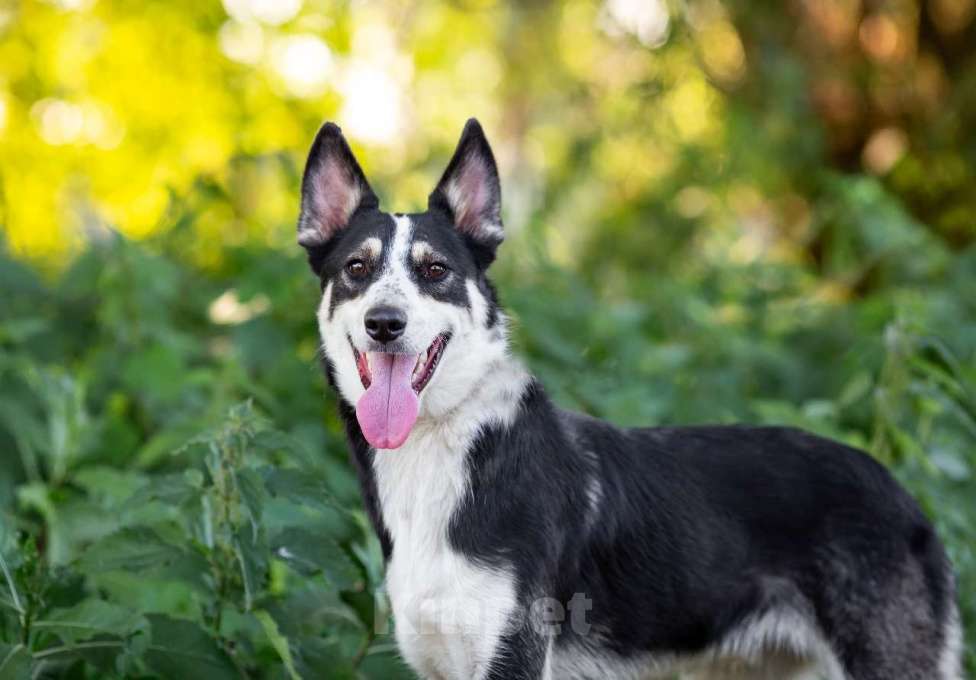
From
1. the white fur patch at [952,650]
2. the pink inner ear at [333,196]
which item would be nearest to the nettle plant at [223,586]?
the pink inner ear at [333,196]

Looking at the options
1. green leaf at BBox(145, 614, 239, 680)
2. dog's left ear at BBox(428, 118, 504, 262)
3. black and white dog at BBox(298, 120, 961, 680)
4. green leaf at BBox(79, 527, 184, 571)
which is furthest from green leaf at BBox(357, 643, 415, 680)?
dog's left ear at BBox(428, 118, 504, 262)

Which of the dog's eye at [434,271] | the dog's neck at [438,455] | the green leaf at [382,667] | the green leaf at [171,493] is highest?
the dog's eye at [434,271]

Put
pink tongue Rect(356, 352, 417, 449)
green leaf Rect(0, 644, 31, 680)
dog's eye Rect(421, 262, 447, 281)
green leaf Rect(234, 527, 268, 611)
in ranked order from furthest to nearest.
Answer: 1. green leaf Rect(234, 527, 268, 611)
2. dog's eye Rect(421, 262, 447, 281)
3. green leaf Rect(0, 644, 31, 680)
4. pink tongue Rect(356, 352, 417, 449)


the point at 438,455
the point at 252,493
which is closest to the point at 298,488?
the point at 252,493

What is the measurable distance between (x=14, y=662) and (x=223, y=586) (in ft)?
2.36

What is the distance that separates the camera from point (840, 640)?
4.05 m

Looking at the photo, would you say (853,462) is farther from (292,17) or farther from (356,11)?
(356,11)

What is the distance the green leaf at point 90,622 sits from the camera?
13.3 ft

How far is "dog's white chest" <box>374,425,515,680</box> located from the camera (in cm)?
359

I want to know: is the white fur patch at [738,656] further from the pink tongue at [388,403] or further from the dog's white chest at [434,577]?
the pink tongue at [388,403]

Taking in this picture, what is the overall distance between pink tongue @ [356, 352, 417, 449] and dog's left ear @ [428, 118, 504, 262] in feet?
2.10

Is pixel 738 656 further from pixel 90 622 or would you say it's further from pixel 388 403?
pixel 90 622

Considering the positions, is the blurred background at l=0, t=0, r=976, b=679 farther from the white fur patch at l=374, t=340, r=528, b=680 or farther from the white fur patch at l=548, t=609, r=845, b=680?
the white fur patch at l=548, t=609, r=845, b=680

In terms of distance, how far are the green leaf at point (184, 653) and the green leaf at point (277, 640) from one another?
0.21 m
